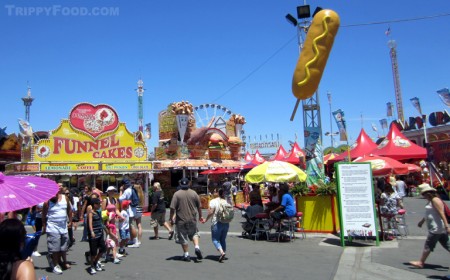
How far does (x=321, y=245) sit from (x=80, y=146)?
1348 cm

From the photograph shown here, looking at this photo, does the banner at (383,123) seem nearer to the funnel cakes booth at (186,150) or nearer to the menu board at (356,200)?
the funnel cakes booth at (186,150)

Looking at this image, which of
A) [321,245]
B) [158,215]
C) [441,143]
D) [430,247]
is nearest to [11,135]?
[158,215]

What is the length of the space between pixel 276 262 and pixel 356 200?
2732 millimetres

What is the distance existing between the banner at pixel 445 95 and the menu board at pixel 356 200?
26335 millimetres

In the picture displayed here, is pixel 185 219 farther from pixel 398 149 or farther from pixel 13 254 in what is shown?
pixel 398 149

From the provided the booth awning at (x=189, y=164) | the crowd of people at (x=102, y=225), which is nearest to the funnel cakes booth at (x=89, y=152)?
the booth awning at (x=189, y=164)

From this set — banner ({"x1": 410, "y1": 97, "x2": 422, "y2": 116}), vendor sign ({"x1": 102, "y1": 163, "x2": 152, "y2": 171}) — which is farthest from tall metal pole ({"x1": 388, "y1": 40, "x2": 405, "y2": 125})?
vendor sign ({"x1": 102, "y1": 163, "x2": 152, "y2": 171})

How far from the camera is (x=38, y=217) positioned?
324 inches

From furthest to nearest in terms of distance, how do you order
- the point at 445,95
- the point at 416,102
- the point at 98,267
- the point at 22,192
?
the point at 416,102, the point at 445,95, the point at 98,267, the point at 22,192

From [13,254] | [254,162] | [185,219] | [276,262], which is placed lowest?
[276,262]

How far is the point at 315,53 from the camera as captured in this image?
9.17 m

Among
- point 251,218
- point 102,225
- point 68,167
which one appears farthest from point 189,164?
point 102,225

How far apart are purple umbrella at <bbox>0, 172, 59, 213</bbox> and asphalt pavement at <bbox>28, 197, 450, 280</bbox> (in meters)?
2.75

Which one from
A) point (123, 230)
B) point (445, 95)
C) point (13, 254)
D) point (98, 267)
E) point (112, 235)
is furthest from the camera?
point (445, 95)
